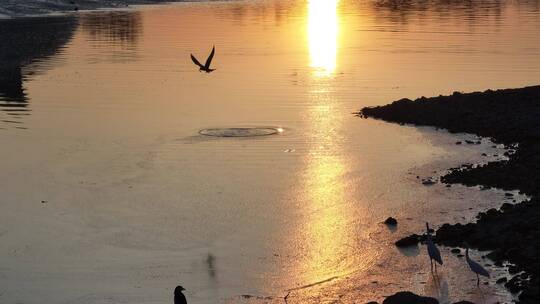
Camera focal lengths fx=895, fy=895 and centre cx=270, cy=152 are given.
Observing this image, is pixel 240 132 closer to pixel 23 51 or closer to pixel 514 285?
pixel 514 285

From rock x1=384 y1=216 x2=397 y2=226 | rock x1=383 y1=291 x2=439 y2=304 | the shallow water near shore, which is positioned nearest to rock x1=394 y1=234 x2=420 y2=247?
the shallow water near shore

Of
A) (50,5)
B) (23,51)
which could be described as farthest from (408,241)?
(50,5)

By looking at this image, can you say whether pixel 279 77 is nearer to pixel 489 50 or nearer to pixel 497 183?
pixel 489 50

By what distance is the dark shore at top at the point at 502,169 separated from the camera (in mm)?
18502

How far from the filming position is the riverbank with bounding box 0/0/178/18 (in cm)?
9194

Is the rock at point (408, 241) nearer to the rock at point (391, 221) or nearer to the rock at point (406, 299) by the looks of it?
the rock at point (391, 221)

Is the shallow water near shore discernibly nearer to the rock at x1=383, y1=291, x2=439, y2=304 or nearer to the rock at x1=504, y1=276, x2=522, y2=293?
the rock at x1=504, y1=276, x2=522, y2=293

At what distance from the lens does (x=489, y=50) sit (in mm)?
59375

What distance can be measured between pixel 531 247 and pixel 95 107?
25.6 metres

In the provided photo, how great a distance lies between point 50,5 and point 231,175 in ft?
265

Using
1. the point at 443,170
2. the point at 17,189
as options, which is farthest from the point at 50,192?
the point at 443,170

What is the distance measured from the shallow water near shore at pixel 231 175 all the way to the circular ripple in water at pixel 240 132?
0.16 metres

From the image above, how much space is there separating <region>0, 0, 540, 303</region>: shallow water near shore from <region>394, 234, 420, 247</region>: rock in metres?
0.24

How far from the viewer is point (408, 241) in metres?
20.4
